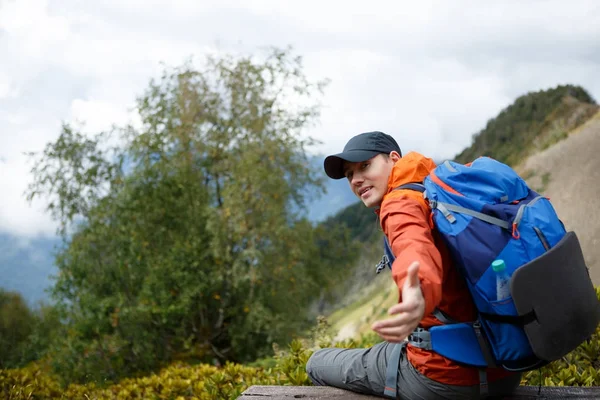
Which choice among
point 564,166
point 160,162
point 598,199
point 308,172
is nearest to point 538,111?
point 564,166

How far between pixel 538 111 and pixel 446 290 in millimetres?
35584

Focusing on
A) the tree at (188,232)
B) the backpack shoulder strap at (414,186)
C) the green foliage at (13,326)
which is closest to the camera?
the backpack shoulder strap at (414,186)

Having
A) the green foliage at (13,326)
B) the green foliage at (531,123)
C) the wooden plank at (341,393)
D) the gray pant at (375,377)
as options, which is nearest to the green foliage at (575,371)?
the wooden plank at (341,393)

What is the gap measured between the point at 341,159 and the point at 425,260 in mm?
1051

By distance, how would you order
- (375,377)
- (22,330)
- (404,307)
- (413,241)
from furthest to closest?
(22,330), (375,377), (413,241), (404,307)

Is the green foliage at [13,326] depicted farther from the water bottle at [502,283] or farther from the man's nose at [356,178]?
the water bottle at [502,283]

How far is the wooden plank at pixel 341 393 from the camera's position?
3125 mm

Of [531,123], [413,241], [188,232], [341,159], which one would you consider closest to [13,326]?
[188,232]

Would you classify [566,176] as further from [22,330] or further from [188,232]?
[22,330]

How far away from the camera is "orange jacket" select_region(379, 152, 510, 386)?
84.9 inches

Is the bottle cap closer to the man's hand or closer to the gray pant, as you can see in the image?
the man's hand

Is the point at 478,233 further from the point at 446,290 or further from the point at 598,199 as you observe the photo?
the point at 598,199

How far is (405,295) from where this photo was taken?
2.05 metres

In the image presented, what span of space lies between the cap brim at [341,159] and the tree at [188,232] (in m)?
7.81
